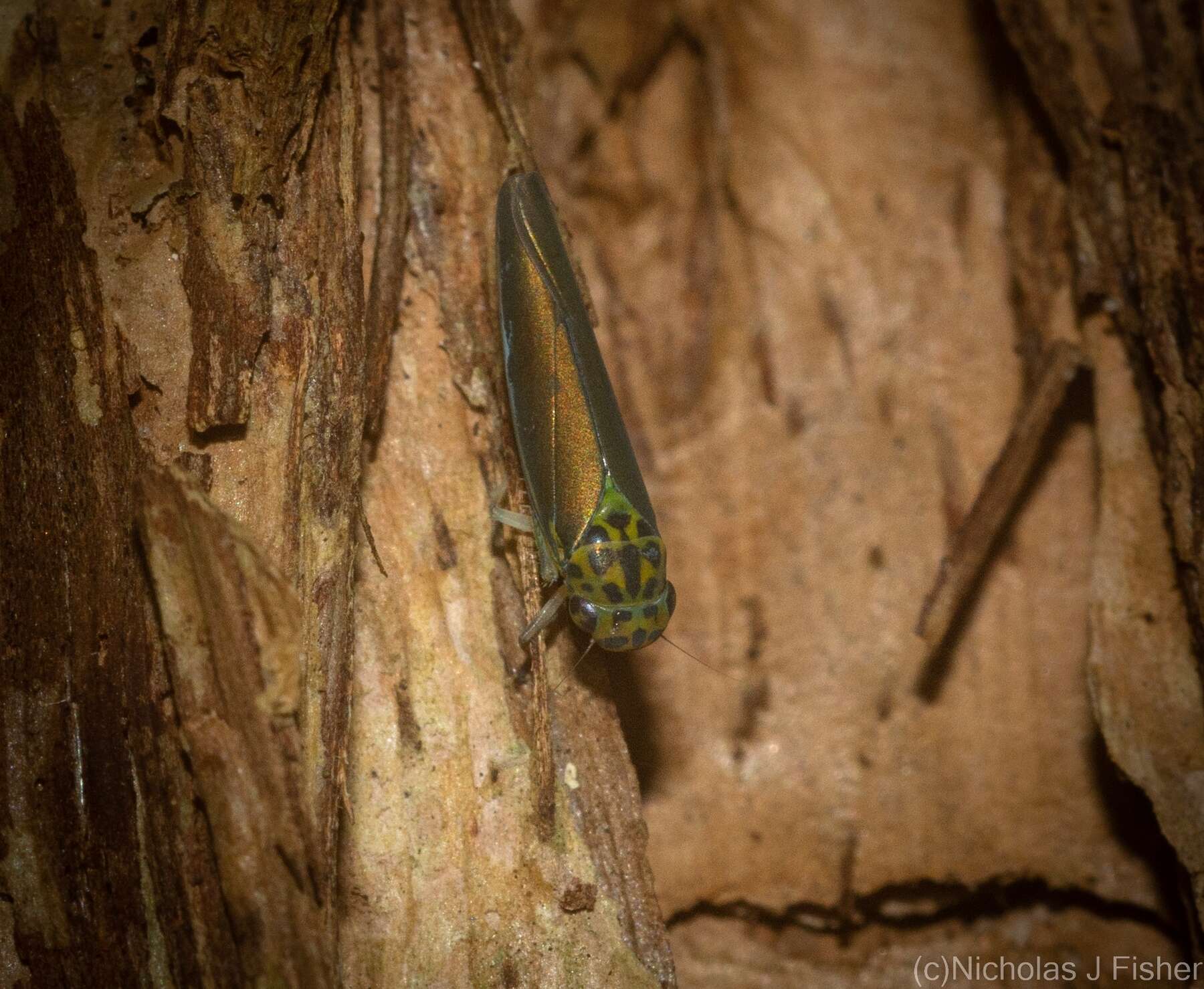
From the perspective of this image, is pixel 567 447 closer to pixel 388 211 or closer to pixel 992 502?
pixel 388 211

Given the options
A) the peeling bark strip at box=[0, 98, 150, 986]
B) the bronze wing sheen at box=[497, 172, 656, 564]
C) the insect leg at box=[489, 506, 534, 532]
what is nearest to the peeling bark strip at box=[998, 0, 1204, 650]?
the bronze wing sheen at box=[497, 172, 656, 564]

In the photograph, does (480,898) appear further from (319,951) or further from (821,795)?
(821,795)

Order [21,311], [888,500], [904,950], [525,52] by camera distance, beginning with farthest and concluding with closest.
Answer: [888,500] < [904,950] < [525,52] < [21,311]

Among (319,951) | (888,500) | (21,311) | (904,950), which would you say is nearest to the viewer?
(319,951)

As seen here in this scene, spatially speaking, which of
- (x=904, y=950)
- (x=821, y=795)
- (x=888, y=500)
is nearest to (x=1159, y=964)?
(x=904, y=950)

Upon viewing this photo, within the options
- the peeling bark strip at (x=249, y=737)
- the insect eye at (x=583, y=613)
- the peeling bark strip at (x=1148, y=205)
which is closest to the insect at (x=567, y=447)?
the insect eye at (x=583, y=613)

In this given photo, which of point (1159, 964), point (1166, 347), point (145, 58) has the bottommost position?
point (1159, 964)

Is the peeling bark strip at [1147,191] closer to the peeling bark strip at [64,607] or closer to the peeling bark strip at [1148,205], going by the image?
the peeling bark strip at [1148,205]
